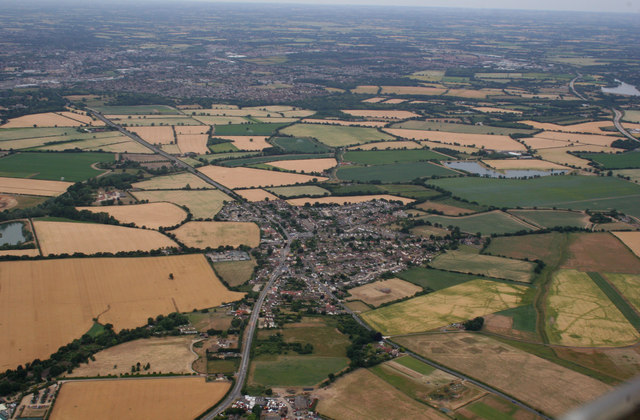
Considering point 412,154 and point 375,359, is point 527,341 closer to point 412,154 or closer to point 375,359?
point 375,359

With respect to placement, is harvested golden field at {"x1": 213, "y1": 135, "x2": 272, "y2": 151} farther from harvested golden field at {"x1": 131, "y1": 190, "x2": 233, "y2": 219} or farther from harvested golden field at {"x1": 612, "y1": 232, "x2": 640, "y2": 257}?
harvested golden field at {"x1": 612, "y1": 232, "x2": 640, "y2": 257}

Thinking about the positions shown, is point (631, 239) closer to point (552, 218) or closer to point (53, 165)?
point (552, 218)

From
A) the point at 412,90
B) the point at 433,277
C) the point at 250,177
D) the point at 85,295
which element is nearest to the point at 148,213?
the point at 250,177

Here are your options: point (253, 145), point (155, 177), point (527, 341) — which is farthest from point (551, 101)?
point (527, 341)

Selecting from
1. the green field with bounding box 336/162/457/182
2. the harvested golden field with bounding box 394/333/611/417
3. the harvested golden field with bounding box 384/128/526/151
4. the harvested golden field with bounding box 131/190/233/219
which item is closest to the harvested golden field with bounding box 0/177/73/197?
the harvested golden field with bounding box 131/190/233/219

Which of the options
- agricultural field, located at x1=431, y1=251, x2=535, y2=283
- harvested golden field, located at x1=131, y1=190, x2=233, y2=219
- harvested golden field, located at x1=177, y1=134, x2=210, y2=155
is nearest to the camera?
agricultural field, located at x1=431, y1=251, x2=535, y2=283

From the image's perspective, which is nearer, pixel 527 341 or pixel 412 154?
pixel 527 341
